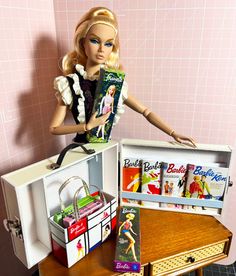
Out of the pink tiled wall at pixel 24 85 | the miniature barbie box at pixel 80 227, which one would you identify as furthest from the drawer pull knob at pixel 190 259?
the pink tiled wall at pixel 24 85

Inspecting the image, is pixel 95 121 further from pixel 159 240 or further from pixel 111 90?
pixel 159 240

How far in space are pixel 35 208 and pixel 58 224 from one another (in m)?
0.09

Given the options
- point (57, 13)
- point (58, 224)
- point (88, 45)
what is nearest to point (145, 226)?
point (58, 224)

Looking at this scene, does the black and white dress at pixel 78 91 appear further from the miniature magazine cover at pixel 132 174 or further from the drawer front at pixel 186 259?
the drawer front at pixel 186 259

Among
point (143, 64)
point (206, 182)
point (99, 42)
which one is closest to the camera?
point (99, 42)

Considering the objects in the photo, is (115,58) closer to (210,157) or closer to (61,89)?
(61,89)

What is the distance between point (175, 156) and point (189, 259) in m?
0.38

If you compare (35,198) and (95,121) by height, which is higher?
(95,121)

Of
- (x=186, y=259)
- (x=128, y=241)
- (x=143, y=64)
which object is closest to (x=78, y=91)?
(x=143, y=64)

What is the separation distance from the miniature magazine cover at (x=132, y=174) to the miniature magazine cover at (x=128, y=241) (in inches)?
3.3

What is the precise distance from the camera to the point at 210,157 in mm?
949

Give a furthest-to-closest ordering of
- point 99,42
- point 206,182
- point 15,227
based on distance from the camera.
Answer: point 206,182 → point 99,42 → point 15,227

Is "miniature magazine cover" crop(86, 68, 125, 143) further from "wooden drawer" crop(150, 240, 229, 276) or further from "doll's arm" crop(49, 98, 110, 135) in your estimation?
"wooden drawer" crop(150, 240, 229, 276)

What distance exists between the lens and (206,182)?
927mm
